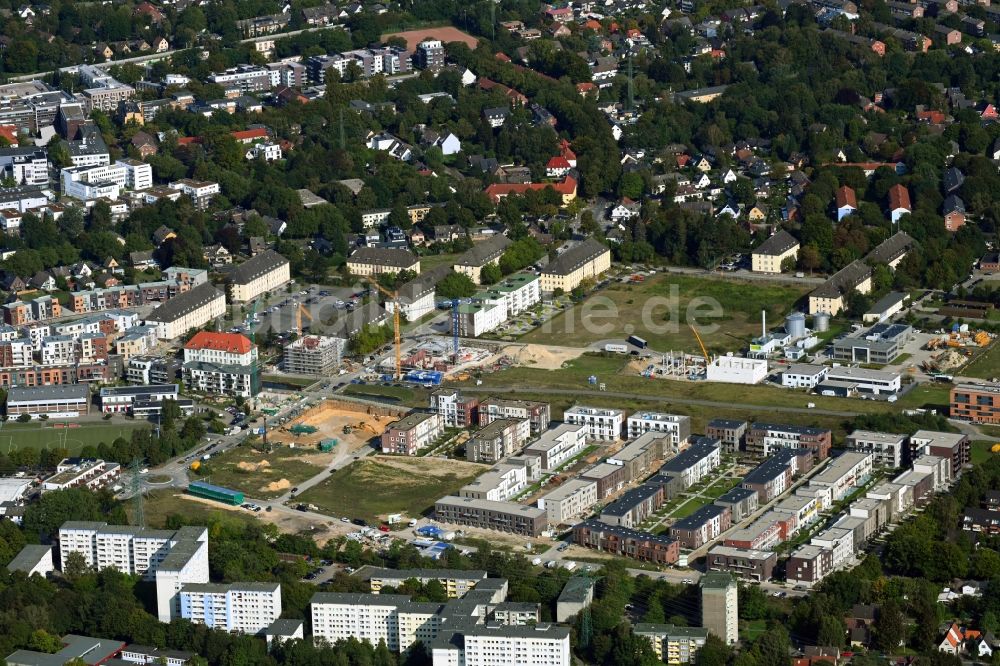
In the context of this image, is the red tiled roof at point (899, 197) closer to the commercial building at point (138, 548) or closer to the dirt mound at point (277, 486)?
the dirt mound at point (277, 486)

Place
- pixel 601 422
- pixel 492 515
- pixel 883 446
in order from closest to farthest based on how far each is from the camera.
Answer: pixel 492 515, pixel 883 446, pixel 601 422

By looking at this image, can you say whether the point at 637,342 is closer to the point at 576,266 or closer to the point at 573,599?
the point at 576,266

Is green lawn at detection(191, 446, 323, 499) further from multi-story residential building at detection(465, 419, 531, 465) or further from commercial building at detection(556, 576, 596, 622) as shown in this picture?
commercial building at detection(556, 576, 596, 622)

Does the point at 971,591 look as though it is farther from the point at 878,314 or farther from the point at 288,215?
the point at 288,215

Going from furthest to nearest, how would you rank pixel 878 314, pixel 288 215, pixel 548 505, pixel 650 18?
1. pixel 650 18
2. pixel 288 215
3. pixel 878 314
4. pixel 548 505

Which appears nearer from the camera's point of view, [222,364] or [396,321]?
[222,364]

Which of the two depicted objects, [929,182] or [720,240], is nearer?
[720,240]

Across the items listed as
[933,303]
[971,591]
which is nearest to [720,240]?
[933,303]

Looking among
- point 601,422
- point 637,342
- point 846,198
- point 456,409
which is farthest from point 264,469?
point 846,198
